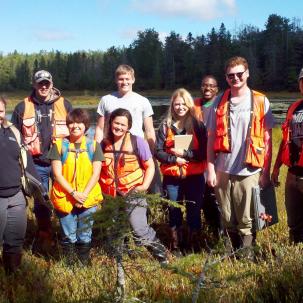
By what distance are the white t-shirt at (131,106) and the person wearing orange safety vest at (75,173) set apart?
30.2 inches

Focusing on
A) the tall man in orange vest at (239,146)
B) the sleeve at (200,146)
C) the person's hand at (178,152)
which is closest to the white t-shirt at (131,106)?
the person's hand at (178,152)

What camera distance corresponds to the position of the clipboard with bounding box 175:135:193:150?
5.00 metres

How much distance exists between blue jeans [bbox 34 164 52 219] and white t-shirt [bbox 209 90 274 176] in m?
2.08

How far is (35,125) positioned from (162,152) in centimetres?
146

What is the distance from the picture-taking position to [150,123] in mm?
5461

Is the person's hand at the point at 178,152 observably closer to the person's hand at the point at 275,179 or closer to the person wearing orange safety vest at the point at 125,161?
the person wearing orange safety vest at the point at 125,161

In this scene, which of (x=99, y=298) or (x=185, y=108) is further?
(x=185, y=108)

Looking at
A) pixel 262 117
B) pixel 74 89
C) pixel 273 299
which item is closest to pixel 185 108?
pixel 262 117

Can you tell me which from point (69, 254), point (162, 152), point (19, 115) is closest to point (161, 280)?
point (69, 254)

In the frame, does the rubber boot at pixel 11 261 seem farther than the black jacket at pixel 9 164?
Yes

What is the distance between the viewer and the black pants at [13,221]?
4074 mm

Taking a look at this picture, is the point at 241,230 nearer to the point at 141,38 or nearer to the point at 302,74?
the point at 302,74

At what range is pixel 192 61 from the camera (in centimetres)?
8969

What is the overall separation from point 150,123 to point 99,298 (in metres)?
2.70
